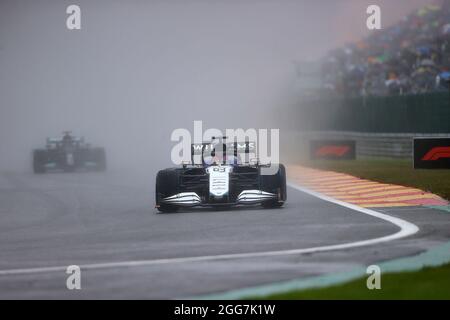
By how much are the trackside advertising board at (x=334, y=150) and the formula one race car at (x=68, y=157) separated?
6.29m

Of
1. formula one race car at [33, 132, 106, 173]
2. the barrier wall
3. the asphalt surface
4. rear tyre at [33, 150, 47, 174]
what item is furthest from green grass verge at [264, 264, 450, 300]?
formula one race car at [33, 132, 106, 173]

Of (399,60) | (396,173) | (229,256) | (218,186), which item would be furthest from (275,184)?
(399,60)

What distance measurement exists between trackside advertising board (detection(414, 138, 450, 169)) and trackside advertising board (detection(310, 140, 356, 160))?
547 inches

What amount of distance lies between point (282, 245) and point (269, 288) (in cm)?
325

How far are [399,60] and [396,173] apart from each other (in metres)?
17.9

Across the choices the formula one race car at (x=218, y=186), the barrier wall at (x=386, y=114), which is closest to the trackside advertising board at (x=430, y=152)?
the formula one race car at (x=218, y=186)

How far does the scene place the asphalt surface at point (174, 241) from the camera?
9.57m

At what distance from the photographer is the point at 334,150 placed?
117 feet

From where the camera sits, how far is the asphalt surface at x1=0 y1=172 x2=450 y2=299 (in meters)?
9.57

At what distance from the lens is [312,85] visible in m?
54.4

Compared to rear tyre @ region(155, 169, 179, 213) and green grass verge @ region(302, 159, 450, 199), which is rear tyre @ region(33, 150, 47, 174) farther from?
rear tyre @ region(155, 169, 179, 213)
